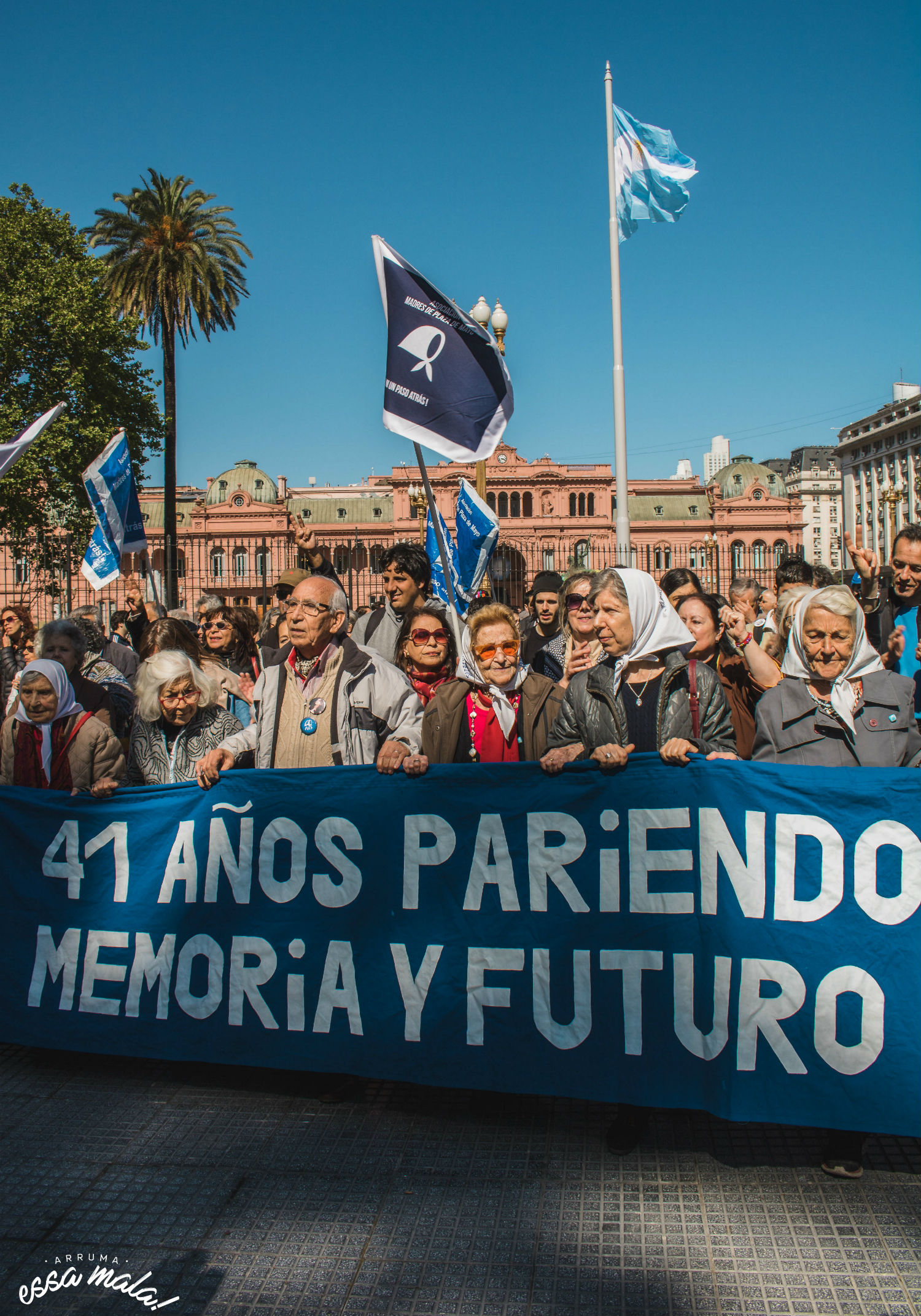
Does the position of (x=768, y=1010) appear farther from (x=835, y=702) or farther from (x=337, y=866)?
(x=337, y=866)

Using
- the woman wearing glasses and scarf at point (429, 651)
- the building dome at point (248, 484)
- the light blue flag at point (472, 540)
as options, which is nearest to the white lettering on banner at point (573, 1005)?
the woman wearing glasses and scarf at point (429, 651)

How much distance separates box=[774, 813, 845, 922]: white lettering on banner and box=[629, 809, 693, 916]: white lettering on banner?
271 mm

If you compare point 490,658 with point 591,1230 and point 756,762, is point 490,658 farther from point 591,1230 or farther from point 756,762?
point 591,1230

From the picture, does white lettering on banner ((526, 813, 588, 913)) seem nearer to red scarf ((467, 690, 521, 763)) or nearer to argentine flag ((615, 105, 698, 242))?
red scarf ((467, 690, 521, 763))

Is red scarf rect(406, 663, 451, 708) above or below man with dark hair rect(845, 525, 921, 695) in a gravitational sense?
below

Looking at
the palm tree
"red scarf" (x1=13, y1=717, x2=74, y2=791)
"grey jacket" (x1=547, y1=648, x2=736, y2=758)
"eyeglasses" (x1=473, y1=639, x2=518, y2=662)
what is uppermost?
the palm tree

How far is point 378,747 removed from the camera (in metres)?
3.99

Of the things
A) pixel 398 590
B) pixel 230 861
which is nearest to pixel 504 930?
pixel 230 861

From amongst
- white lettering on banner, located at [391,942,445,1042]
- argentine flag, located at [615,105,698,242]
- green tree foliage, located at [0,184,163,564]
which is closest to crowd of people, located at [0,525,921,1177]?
white lettering on banner, located at [391,942,445,1042]

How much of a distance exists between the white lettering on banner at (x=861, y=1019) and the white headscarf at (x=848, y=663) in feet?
2.73

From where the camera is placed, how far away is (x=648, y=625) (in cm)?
342

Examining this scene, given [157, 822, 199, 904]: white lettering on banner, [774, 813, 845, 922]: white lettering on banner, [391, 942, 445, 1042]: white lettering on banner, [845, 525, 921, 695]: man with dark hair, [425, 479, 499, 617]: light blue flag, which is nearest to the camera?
[774, 813, 845, 922]: white lettering on banner

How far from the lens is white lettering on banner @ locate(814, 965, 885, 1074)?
9.23 feet

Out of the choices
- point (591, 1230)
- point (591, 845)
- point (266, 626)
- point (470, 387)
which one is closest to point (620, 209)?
point (266, 626)
